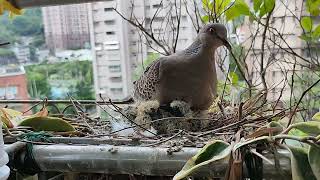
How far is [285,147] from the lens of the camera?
0.42 meters

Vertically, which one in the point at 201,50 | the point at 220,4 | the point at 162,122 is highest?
the point at 220,4

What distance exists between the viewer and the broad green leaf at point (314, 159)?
0.38 meters

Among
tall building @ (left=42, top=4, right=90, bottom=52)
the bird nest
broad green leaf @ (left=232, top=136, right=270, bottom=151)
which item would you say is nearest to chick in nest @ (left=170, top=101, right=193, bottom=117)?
the bird nest

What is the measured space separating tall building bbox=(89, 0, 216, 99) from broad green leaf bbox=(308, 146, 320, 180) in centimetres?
72

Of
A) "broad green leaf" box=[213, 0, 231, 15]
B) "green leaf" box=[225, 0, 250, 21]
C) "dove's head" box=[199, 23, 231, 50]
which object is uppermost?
"broad green leaf" box=[213, 0, 231, 15]

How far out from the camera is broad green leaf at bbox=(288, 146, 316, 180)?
0.40 m

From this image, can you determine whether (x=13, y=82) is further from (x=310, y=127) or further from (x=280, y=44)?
(x=310, y=127)

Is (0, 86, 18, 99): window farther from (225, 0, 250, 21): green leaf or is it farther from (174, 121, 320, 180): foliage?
(174, 121, 320, 180): foliage

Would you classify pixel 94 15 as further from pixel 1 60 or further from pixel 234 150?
pixel 234 150

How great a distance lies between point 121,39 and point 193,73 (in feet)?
1.46

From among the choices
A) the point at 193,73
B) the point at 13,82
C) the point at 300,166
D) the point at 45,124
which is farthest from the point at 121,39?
the point at 300,166

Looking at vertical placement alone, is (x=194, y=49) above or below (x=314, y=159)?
above

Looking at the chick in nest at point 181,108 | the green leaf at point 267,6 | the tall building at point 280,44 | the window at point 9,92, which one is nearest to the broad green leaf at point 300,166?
the chick in nest at point 181,108

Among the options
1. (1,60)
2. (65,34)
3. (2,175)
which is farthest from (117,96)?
(2,175)
